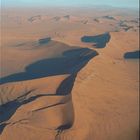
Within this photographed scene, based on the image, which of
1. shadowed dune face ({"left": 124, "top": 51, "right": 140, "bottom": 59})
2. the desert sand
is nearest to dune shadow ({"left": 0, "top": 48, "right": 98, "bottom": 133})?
the desert sand

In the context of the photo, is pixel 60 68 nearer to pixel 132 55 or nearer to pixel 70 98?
pixel 132 55

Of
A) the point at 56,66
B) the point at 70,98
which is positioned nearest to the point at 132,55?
the point at 56,66

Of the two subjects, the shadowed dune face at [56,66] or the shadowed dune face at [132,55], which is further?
the shadowed dune face at [132,55]

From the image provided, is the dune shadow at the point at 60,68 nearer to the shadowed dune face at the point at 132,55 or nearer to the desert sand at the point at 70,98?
the desert sand at the point at 70,98

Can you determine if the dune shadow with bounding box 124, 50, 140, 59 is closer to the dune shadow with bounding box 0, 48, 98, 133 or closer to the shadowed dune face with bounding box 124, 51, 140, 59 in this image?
the shadowed dune face with bounding box 124, 51, 140, 59

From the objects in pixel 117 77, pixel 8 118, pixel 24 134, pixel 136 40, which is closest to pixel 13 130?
pixel 24 134

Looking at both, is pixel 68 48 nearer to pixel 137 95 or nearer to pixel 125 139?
pixel 137 95

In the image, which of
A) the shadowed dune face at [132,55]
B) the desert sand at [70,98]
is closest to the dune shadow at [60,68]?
the desert sand at [70,98]
